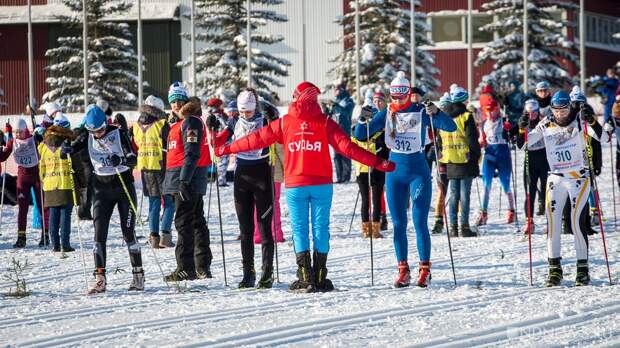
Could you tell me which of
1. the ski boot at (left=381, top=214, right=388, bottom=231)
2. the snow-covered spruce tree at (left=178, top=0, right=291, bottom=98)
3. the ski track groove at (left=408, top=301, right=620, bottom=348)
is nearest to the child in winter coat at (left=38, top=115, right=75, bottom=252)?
the ski boot at (left=381, top=214, right=388, bottom=231)

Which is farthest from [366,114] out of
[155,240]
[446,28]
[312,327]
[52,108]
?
[446,28]

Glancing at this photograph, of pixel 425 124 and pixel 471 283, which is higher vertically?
pixel 425 124

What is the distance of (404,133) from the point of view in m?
10.7

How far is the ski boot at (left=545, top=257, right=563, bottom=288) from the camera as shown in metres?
10.3

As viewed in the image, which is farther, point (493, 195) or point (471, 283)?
point (493, 195)

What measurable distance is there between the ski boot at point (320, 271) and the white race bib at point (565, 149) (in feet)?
7.85

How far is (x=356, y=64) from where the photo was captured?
128ft

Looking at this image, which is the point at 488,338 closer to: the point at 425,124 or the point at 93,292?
the point at 425,124

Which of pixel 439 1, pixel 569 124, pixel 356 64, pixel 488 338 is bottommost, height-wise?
pixel 488 338

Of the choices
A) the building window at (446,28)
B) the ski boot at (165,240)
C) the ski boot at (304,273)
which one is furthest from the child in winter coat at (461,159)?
the building window at (446,28)

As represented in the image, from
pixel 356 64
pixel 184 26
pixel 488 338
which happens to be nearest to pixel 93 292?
pixel 488 338

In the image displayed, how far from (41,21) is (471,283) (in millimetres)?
41153

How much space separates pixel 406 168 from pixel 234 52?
104ft

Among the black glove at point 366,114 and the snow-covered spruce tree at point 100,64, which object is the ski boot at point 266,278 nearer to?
the black glove at point 366,114
